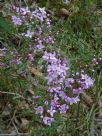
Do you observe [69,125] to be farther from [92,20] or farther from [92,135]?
[92,20]

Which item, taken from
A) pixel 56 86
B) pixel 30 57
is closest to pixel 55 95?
pixel 56 86

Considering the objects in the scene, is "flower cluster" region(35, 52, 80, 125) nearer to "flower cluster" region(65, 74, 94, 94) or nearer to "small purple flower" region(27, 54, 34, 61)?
"flower cluster" region(65, 74, 94, 94)

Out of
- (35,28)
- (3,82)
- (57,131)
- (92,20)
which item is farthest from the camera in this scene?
(92,20)

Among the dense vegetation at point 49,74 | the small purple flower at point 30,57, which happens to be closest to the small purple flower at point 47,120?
the dense vegetation at point 49,74

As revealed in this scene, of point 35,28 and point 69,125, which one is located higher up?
point 35,28

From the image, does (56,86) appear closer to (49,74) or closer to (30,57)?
(49,74)

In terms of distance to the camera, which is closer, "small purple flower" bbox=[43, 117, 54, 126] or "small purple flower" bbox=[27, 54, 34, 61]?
"small purple flower" bbox=[43, 117, 54, 126]

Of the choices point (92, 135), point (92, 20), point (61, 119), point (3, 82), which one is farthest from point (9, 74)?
point (92, 20)

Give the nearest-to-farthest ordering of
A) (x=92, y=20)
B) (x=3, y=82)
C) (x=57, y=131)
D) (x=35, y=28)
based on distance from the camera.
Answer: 1. (x=57, y=131)
2. (x=3, y=82)
3. (x=35, y=28)
4. (x=92, y=20)

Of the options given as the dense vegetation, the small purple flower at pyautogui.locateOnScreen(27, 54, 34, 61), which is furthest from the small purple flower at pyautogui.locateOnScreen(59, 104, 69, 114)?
the small purple flower at pyautogui.locateOnScreen(27, 54, 34, 61)
